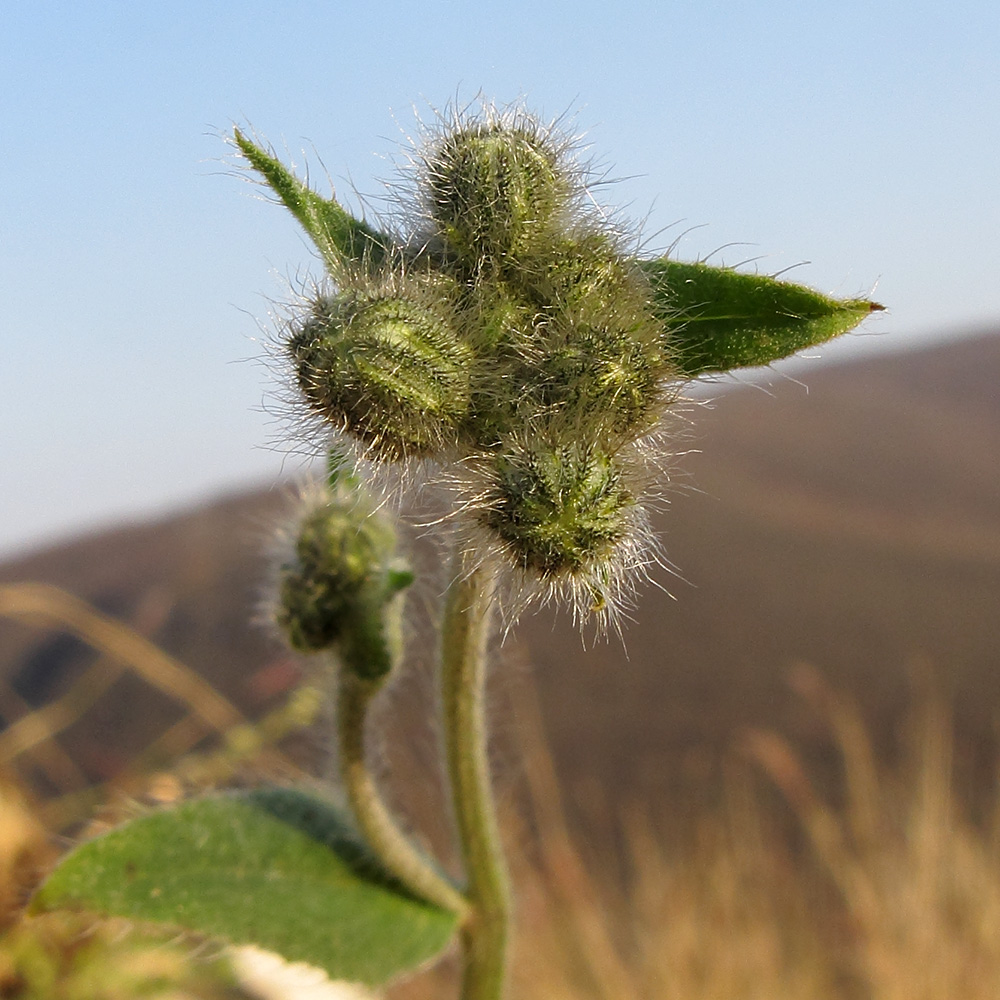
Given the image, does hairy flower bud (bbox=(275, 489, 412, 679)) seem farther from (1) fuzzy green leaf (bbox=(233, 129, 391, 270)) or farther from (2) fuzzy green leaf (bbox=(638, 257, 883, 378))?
(2) fuzzy green leaf (bbox=(638, 257, 883, 378))

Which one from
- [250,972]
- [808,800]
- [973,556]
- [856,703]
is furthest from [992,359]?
[250,972]

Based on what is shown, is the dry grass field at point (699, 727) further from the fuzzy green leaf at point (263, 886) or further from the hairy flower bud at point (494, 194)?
the hairy flower bud at point (494, 194)

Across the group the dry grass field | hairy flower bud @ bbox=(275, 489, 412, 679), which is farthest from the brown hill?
hairy flower bud @ bbox=(275, 489, 412, 679)

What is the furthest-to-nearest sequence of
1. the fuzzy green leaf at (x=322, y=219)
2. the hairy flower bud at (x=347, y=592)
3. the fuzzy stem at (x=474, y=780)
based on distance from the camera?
the hairy flower bud at (x=347, y=592)
the fuzzy stem at (x=474, y=780)
the fuzzy green leaf at (x=322, y=219)

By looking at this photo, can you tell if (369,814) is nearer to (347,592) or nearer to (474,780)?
(474,780)

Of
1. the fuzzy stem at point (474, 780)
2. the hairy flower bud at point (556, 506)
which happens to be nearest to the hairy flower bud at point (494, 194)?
the hairy flower bud at point (556, 506)

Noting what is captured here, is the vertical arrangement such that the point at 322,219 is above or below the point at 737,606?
above

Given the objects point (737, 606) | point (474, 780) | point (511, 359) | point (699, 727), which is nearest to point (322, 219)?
point (511, 359)
